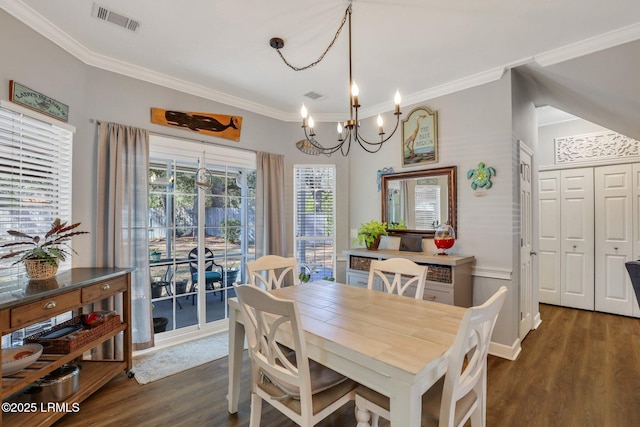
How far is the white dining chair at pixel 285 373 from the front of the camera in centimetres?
134

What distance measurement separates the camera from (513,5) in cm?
205

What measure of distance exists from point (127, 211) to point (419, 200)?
10.1 feet

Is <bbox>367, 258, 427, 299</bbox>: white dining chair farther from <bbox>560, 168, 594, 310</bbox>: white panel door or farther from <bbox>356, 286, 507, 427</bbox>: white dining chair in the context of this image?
<bbox>560, 168, 594, 310</bbox>: white panel door

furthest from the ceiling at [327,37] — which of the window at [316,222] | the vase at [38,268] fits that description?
the vase at [38,268]

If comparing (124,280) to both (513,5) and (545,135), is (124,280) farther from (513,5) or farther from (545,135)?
(545,135)

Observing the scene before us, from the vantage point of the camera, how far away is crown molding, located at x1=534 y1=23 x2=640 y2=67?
7.54 ft

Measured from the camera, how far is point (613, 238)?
4125mm

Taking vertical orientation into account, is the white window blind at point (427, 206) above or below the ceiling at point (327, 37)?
below

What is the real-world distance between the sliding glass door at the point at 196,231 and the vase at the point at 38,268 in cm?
100

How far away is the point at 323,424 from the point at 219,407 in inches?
30.2

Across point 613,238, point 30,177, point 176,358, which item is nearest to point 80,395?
point 176,358

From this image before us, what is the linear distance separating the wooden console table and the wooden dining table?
3.40 ft

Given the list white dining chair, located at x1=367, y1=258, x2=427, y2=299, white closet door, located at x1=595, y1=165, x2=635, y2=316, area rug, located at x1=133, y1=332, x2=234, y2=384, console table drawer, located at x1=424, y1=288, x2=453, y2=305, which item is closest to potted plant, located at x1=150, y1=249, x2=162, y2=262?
area rug, located at x1=133, y1=332, x2=234, y2=384

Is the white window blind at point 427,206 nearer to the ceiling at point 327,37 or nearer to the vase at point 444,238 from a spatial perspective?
the vase at point 444,238
